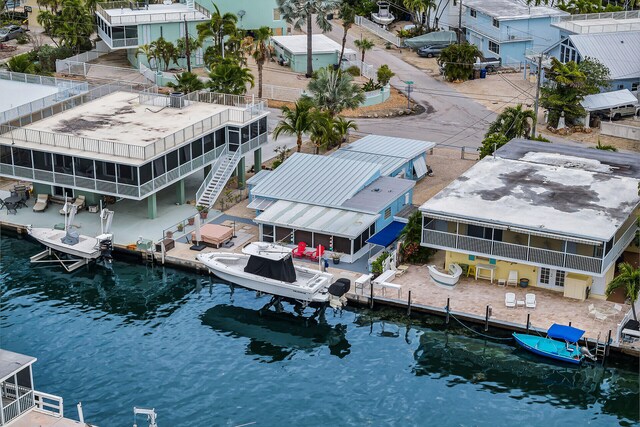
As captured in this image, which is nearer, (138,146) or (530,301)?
(530,301)

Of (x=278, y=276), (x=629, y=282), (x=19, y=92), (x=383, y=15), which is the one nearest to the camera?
(x=629, y=282)

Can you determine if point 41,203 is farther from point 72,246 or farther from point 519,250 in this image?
point 519,250

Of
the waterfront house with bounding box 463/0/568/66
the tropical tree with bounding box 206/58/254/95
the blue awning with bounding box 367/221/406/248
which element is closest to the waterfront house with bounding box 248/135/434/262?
the blue awning with bounding box 367/221/406/248

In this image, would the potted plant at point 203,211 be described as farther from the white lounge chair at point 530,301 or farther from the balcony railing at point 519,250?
the white lounge chair at point 530,301

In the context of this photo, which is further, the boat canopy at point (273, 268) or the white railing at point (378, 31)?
the white railing at point (378, 31)

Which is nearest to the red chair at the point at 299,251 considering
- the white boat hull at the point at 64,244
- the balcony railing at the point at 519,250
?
the balcony railing at the point at 519,250

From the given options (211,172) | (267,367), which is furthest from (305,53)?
(267,367)
